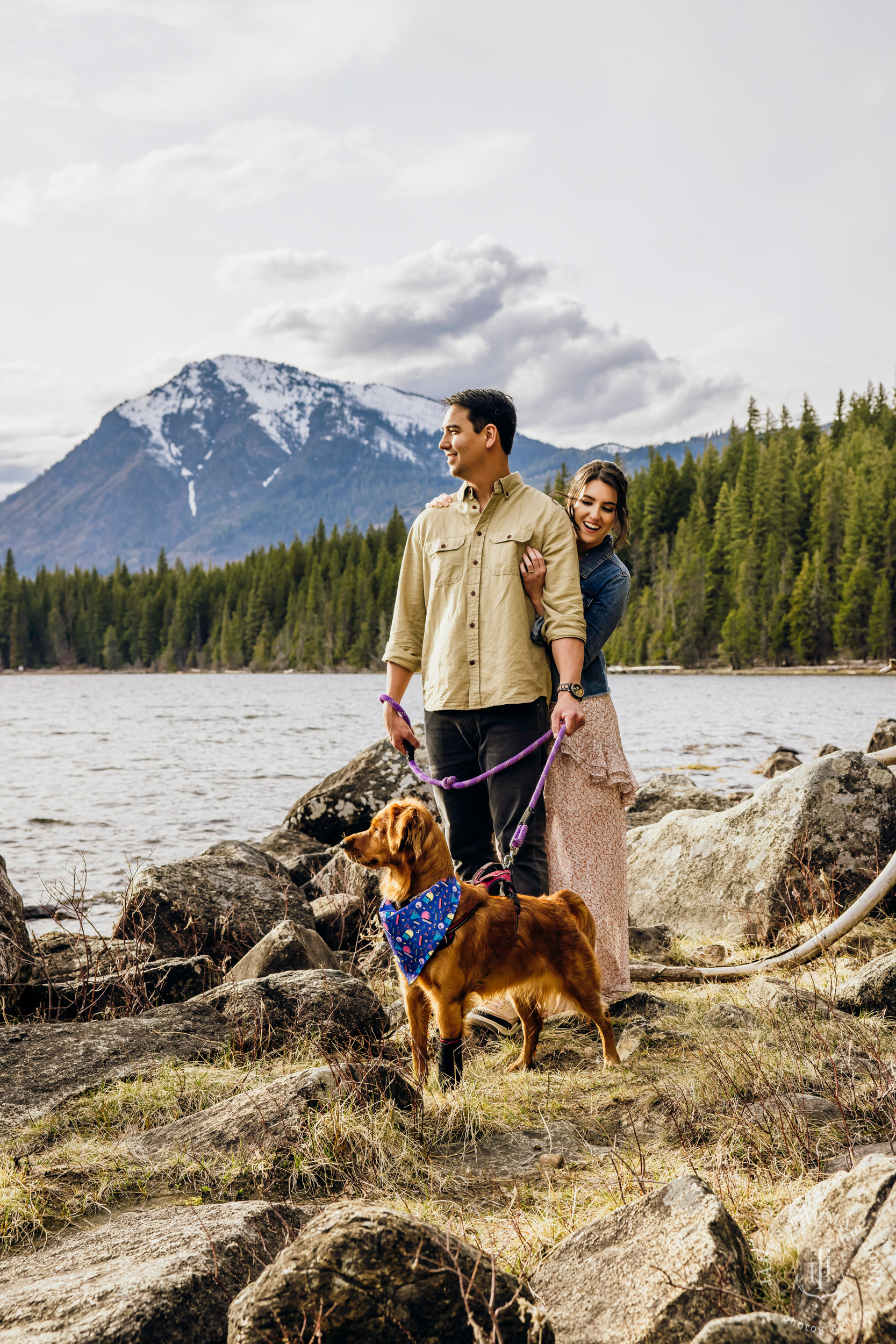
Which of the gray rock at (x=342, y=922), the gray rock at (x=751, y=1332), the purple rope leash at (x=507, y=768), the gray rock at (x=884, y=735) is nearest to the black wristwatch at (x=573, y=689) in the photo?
the purple rope leash at (x=507, y=768)

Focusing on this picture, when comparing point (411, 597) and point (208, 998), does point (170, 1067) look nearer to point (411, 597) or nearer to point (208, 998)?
point (208, 998)

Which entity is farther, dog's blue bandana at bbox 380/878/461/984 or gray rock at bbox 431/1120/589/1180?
dog's blue bandana at bbox 380/878/461/984

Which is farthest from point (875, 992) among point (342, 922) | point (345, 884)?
point (345, 884)

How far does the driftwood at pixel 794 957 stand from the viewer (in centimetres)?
577

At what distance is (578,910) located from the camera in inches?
177

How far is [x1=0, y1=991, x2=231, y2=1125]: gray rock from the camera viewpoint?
4.07 metres

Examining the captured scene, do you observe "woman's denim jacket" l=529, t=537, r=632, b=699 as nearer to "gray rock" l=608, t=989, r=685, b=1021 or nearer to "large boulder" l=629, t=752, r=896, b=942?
"gray rock" l=608, t=989, r=685, b=1021

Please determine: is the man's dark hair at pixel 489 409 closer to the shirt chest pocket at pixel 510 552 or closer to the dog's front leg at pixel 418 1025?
the shirt chest pocket at pixel 510 552

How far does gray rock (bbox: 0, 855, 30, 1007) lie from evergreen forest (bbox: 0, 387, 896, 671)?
66372 mm

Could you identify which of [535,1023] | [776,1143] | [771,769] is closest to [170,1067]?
[535,1023]

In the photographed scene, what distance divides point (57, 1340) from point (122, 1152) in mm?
1483

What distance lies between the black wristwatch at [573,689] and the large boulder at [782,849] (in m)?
2.86

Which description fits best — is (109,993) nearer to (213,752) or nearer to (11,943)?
(11,943)

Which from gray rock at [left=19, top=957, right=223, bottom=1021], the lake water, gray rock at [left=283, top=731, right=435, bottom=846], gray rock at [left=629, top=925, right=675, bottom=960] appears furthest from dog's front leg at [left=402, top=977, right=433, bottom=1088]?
gray rock at [left=283, top=731, right=435, bottom=846]
